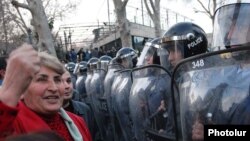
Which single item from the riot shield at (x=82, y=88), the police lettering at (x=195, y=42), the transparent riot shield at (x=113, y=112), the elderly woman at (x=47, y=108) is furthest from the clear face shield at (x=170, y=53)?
→ the riot shield at (x=82, y=88)

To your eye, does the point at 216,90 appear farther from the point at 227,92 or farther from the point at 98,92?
the point at 98,92

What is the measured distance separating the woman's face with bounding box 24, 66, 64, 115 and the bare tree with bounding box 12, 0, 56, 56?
1033 centimetres

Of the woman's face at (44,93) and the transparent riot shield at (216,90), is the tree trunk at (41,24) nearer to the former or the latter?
the woman's face at (44,93)

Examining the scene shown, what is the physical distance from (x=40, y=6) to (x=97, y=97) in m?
7.57

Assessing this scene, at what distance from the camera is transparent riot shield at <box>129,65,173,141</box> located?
3055mm

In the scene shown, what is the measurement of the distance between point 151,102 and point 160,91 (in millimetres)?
131

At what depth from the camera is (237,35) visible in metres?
3.49

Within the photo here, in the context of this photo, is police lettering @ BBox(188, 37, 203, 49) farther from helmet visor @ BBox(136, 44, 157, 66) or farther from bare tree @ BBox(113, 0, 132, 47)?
bare tree @ BBox(113, 0, 132, 47)

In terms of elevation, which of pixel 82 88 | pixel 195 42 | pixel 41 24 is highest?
pixel 41 24

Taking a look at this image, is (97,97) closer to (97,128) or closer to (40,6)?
(97,128)

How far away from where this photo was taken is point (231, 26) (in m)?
3.63

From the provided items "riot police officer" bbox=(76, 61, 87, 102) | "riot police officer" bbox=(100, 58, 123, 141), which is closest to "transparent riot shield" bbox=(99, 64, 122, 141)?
"riot police officer" bbox=(100, 58, 123, 141)

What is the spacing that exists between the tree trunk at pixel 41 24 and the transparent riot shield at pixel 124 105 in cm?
875

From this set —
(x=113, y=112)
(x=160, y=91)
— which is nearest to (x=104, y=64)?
(x=113, y=112)
